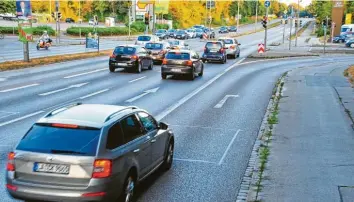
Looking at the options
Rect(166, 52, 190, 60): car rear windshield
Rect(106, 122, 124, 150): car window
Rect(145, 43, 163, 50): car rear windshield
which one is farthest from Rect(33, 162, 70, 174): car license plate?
Rect(145, 43, 163, 50): car rear windshield

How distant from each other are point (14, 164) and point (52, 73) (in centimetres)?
2198

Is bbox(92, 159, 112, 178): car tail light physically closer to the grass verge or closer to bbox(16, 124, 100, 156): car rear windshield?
bbox(16, 124, 100, 156): car rear windshield

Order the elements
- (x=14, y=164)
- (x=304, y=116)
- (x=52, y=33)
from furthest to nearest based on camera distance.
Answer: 1. (x=52, y=33)
2. (x=304, y=116)
3. (x=14, y=164)

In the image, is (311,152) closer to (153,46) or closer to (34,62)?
(34,62)

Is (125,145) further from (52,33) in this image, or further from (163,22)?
(163,22)

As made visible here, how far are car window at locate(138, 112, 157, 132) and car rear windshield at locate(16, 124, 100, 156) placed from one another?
1586 millimetres

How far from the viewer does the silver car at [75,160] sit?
6.73 m

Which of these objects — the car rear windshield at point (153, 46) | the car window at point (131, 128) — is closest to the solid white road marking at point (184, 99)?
the car window at point (131, 128)

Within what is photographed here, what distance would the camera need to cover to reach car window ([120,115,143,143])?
7.74 meters

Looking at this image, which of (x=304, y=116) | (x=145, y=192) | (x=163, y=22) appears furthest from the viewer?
(x=163, y=22)

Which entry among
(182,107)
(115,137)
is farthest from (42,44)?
(115,137)

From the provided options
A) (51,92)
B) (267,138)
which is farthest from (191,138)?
(51,92)

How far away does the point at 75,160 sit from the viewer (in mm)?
6719

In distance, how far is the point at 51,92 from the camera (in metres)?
20.7
